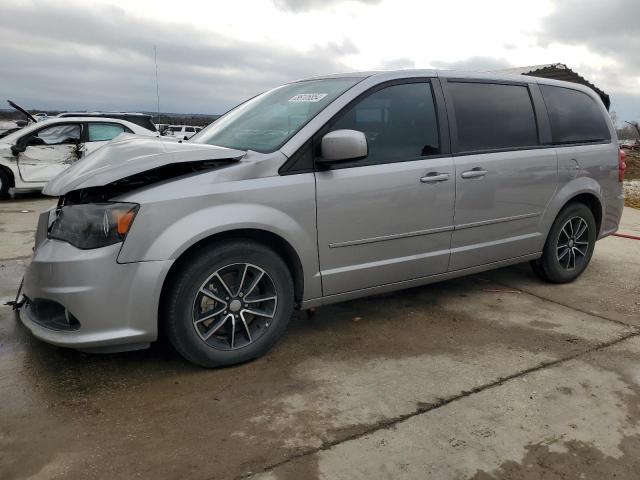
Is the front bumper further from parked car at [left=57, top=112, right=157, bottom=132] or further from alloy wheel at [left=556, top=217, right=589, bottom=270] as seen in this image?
parked car at [left=57, top=112, right=157, bottom=132]

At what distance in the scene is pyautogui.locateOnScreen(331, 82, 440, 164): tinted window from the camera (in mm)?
3398

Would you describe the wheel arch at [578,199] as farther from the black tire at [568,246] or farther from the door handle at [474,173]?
the door handle at [474,173]

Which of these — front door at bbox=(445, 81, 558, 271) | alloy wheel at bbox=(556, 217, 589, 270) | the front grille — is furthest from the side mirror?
alloy wheel at bbox=(556, 217, 589, 270)

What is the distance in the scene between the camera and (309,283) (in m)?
3.26

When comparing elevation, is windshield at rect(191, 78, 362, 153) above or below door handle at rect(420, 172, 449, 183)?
above

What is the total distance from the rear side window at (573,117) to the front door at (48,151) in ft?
27.7

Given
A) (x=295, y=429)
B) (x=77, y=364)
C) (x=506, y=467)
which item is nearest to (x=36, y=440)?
(x=77, y=364)

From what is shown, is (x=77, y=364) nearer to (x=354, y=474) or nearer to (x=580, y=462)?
(x=354, y=474)

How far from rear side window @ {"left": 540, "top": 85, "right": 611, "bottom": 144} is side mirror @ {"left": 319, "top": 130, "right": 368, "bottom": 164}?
7.00ft

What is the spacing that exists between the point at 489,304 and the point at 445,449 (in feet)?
6.92

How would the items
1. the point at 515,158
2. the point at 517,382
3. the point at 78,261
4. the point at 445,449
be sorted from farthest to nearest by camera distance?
1. the point at 515,158
2. the point at 517,382
3. the point at 78,261
4. the point at 445,449

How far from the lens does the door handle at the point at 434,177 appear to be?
11.6 ft

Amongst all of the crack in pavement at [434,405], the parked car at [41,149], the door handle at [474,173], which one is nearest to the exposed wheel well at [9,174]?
the parked car at [41,149]

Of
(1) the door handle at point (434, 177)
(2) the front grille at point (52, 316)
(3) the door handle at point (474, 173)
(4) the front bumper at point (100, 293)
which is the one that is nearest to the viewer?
(4) the front bumper at point (100, 293)
